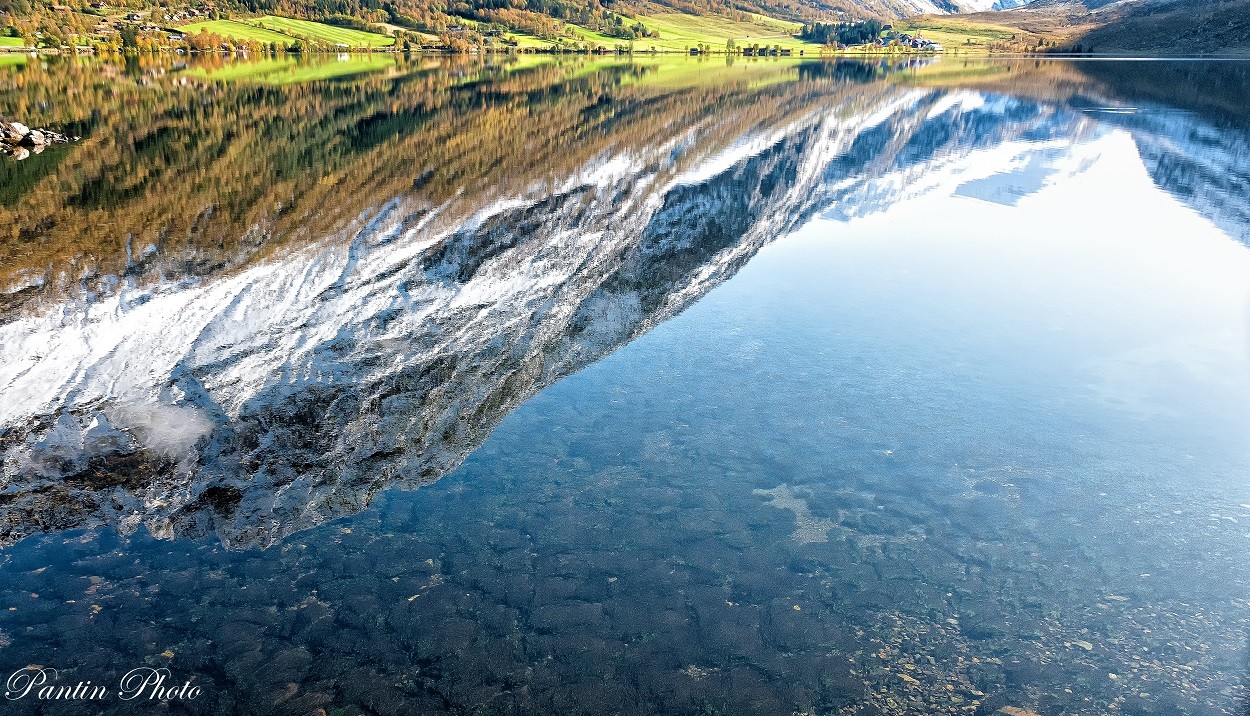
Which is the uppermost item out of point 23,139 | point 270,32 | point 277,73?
point 270,32

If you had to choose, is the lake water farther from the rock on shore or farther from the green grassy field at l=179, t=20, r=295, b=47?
the green grassy field at l=179, t=20, r=295, b=47

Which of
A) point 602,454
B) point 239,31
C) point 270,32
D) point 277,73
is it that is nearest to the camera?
point 602,454

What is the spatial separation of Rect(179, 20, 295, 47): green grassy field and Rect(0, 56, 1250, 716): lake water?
547ft

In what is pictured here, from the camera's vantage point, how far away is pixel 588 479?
13875 millimetres

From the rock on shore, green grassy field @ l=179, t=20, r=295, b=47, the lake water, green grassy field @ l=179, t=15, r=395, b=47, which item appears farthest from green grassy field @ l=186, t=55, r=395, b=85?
green grassy field @ l=179, t=15, r=395, b=47

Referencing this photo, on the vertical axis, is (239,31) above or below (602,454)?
above

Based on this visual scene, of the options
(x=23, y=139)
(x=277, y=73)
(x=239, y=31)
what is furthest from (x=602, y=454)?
(x=239, y=31)

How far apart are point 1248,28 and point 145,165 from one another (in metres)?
224

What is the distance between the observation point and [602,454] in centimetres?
1479

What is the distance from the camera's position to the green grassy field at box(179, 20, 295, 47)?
17525 cm

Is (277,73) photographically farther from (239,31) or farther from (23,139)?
(239,31)

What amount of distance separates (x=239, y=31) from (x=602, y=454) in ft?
677

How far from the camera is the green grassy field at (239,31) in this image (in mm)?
175250

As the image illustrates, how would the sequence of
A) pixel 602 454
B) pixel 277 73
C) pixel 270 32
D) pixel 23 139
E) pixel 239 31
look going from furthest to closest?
1. pixel 270 32
2. pixel 239 31
3. pixel 277 73
4. pixel 23 139
5. pixel 602 454
